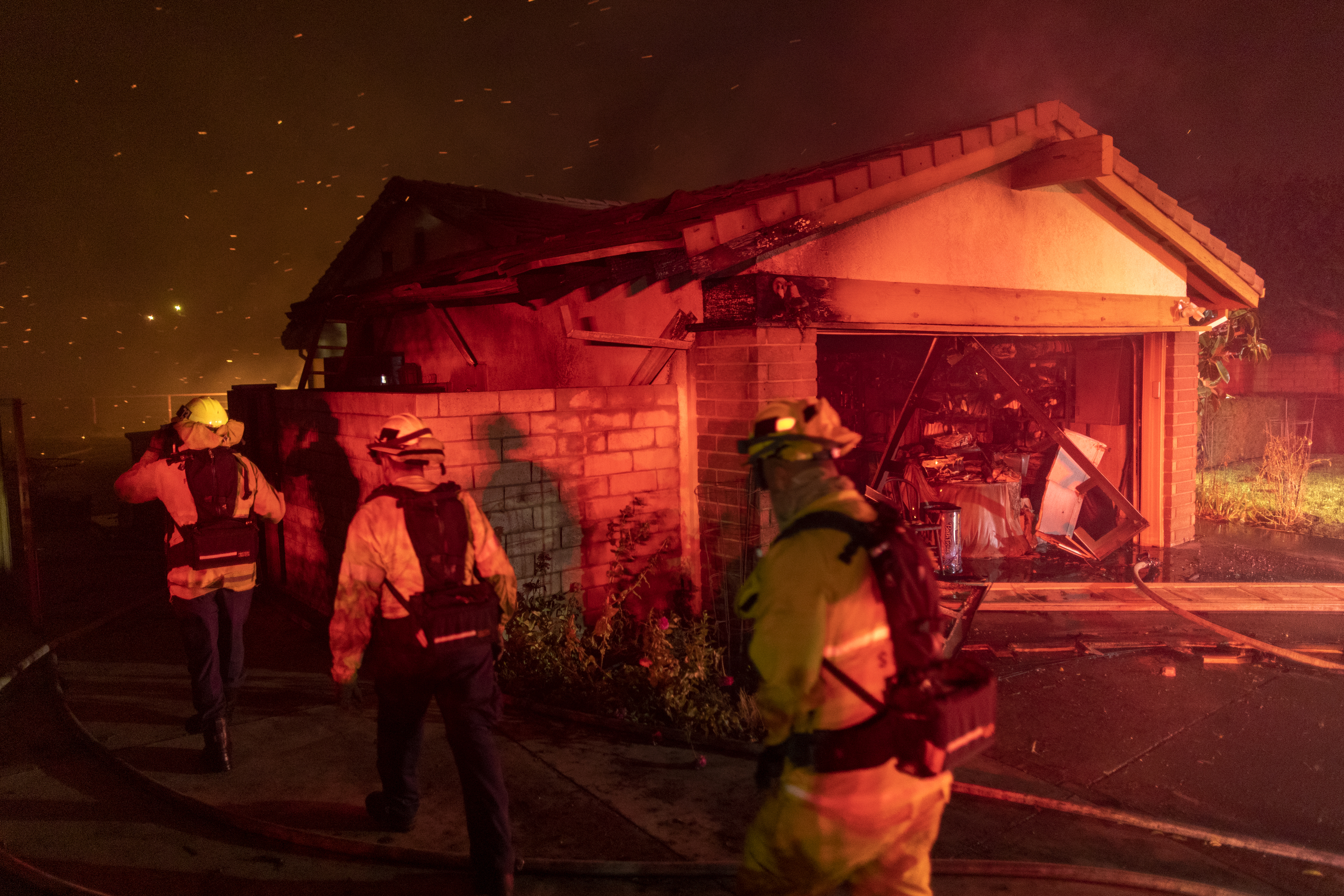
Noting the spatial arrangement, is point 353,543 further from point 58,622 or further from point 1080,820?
point 58,622

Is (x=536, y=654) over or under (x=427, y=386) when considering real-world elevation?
under

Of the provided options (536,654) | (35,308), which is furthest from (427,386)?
(35,308)

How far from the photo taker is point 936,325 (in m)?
7.16

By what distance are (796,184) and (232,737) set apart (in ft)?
18.1

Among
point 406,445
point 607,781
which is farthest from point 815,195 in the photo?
point 607,781

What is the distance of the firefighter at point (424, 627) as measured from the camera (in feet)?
10.7

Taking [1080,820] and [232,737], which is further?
[232,737]

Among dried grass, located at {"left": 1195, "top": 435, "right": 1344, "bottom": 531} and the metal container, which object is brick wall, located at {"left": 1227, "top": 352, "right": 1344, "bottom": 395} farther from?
the metal container

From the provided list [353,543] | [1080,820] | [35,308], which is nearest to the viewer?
[353,543]

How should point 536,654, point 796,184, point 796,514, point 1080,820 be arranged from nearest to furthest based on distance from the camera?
point 796,514 → point 1080,820 → point 536,654 → point 796,184

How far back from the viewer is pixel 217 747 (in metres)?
4.36

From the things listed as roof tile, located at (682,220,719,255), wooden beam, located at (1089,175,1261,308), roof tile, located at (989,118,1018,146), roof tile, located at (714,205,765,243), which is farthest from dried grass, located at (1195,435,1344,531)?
roof tile, located at (682,220,719,255)

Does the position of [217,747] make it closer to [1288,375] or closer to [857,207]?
[857,207]

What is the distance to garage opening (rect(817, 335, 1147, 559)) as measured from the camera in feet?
30.4
